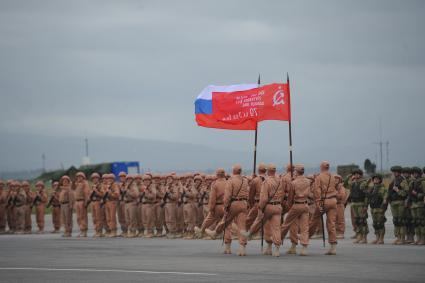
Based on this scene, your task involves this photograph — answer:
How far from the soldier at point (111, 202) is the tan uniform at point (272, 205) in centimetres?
1132

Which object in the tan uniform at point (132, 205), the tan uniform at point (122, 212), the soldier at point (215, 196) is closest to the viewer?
the soldier at point (215, 196)

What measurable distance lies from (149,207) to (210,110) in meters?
6.05

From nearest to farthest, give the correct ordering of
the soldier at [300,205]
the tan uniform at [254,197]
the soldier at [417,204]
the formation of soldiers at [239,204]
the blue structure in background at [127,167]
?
the soldier at [300,205]
the formation of soldiers at [239,204]
the tan uniform at [254,197]
the soldier at [417,204]
the blue structure in background at [127,167]

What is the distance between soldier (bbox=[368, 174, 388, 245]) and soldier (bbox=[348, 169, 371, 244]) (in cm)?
36

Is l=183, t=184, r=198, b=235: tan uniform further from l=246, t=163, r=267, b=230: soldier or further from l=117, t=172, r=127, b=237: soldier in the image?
l=246, t=163, r=267, b=230: soldier

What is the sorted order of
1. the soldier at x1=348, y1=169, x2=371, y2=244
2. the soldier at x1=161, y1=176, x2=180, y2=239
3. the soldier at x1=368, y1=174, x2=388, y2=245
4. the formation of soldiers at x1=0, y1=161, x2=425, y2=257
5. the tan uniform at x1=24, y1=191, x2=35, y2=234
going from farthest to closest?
1. the tan uniform at x1=24, y1=191, x2=35, y2=234
2. the soldier at x1=161, y1=176, x2=180, y2=239
3. the soldier at x1=348, y1=169, x2=371, y2=244
4. the soldier at x1=368, y1=174, x2=388, y2=245
5. the formation of soldiers at x1=0, y1=161, x2=425, y2=257

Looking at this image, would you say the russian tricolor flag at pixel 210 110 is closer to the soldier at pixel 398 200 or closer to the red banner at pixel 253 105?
the red banner at pixel 253 105

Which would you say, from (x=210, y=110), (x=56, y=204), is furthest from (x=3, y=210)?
(x=210, y=110)

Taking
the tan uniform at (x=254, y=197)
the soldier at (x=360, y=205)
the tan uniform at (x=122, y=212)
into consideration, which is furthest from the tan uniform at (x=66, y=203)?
the tan uniform at (x=254, y=197)

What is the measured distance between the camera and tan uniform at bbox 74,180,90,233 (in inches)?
1330

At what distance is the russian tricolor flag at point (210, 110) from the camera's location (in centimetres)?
2689

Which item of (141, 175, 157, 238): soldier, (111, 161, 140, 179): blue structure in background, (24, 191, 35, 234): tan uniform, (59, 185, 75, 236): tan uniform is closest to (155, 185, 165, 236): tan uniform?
(141, 175, 157, 238): soldier

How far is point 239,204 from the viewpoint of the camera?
23031mm

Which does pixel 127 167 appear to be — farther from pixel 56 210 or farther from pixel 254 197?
pixel 254 197
